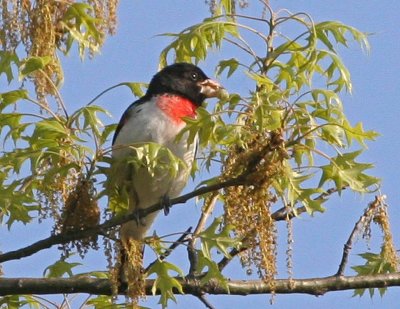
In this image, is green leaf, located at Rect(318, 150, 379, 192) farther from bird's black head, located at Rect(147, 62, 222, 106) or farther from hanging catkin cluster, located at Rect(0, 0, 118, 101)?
bird's black head, located at Rect(147, 62, 222, 106)

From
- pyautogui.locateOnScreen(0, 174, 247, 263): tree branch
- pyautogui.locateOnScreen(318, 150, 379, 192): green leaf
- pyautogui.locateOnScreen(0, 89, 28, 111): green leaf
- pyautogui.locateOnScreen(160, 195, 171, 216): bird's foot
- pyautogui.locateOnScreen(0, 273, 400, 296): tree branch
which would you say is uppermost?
pyautogui.locateOnScreen(0, 89, 28, 111): green leaf

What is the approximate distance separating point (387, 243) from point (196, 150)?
154 centimetres

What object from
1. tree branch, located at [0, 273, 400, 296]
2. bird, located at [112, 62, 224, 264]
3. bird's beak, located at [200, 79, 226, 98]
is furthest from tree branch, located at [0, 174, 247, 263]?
bird's beak, located at [200, 79, 226, 98]

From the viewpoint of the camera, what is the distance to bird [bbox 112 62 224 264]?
581 cm

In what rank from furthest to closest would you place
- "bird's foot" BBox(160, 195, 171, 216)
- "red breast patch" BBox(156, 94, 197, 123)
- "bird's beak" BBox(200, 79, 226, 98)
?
1. "bird's beak" BBox(200, 79, 226, 98)
2. "red breast patch" BBox(156, 94, 197, 123)
3. "bird's foot" BBox(160, 195, 171, 216)

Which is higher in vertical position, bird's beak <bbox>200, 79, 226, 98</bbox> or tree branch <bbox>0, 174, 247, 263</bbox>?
bird's beak <bbox>200, 79, 226, 98</bbox>

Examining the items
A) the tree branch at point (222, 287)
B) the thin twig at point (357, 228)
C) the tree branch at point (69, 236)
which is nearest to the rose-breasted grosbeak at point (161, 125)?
the tree branch at point (222, 287)

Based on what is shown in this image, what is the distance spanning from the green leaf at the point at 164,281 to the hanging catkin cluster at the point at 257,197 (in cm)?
79

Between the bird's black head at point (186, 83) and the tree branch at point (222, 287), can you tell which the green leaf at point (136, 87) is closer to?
the bird's black head at point (186, 83)

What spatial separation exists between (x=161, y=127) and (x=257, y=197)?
182cm

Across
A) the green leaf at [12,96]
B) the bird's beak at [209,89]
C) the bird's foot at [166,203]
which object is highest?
the bird's beak at [209,89]

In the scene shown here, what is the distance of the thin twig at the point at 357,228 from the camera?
4691mm

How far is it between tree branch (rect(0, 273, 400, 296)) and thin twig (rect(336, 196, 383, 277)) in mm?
81

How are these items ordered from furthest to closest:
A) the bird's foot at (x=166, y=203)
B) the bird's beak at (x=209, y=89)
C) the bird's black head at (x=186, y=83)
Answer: the bird's beak at (x=209, y=89)
the bird's black head at (x=186, y=83)
the bird's foot at (x=166, y=203)
